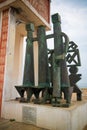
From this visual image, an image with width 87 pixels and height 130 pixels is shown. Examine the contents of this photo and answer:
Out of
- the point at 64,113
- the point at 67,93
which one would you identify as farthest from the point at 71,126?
the point at 67,93

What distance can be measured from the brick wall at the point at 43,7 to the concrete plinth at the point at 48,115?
324cm

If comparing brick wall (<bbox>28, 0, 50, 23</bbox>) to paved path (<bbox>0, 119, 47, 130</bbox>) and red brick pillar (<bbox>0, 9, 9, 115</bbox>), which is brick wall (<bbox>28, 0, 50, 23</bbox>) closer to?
red brick pillar (<bbox>0, 9, 9, 115</bbox>)

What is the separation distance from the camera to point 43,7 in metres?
5.92

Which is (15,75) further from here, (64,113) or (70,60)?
(64,113)

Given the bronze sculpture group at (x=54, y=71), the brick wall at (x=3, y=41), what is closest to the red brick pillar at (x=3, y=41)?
the brick wall at (x=3, y=41)

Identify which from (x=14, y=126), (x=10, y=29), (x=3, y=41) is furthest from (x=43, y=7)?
(x=14, y=126)

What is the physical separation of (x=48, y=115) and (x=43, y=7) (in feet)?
14.0

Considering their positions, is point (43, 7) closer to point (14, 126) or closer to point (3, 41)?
point (3, 41)

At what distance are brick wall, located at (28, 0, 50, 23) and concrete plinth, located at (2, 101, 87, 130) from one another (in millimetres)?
3238

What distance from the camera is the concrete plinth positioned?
2.86 meters

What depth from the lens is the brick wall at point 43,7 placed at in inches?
205

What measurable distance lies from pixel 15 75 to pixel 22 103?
3.27 metres

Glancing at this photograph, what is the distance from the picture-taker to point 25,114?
3.48 meters

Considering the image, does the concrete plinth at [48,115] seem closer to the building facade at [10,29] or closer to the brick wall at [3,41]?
the building facade at [10,29]
